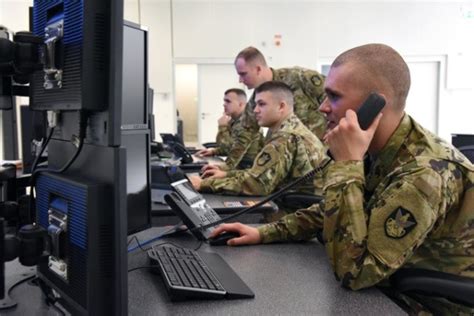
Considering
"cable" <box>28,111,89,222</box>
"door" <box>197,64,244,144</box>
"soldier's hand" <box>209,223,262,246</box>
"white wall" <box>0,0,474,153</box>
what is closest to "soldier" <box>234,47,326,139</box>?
"soldier's hand" <box>209,223,262,246</box>

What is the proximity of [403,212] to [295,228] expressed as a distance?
1.37 feet

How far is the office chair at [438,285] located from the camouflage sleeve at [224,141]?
2989 millimetres

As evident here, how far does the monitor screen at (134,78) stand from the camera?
1.13 meters

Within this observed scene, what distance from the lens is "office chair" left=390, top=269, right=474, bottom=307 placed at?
0.97 m

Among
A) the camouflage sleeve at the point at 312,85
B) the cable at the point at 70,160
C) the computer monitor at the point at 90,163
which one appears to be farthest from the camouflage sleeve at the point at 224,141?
the computer monitor at the point at 90,163

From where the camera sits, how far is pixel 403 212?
958 millimetres

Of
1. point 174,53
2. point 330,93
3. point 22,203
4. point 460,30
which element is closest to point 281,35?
point 174,53

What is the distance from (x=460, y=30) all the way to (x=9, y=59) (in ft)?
25.5

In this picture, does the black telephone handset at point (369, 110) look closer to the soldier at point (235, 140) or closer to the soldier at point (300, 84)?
the soldier at point (235, 140)

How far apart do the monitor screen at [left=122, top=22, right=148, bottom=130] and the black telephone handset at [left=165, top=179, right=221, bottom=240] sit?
0.80ft

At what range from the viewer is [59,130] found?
0.76m

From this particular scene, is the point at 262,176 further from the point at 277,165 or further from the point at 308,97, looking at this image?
the point at 308,97

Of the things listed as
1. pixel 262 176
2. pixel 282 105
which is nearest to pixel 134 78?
pixel 262 176

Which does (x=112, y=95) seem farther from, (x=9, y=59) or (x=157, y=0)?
(x=157, y=0)
